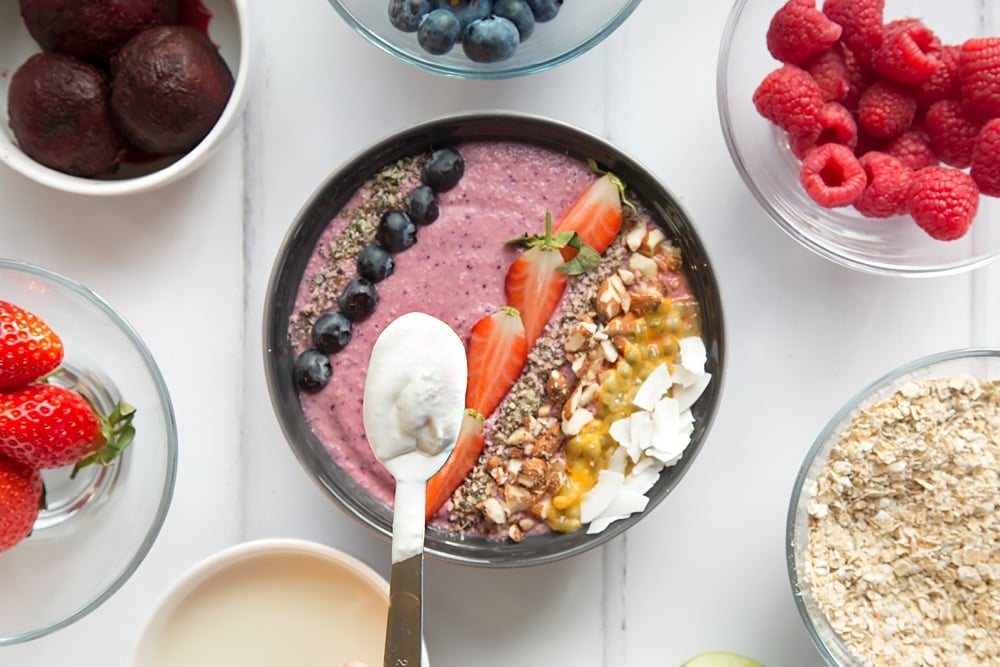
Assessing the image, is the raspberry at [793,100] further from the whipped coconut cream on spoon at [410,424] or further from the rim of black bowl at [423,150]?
the whipped coconut cream on spoon at [410,424]

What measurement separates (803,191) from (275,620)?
0.99m

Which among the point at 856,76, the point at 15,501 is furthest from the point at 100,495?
the point at 856,76

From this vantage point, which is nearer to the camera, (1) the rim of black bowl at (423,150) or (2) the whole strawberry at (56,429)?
(2) the whole strawberry at (56,429)

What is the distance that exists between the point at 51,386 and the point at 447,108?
0.68m

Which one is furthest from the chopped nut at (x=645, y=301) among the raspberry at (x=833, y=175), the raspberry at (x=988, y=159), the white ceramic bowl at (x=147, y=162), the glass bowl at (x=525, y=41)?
the white ceramic bowl at (x=147, y=162)

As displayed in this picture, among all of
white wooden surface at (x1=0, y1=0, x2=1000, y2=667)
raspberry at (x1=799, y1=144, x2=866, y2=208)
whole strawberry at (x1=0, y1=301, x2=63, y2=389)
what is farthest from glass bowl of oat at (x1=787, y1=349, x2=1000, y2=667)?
whole strawberry at (x1=0, y1=301, x2=63, y2=389)

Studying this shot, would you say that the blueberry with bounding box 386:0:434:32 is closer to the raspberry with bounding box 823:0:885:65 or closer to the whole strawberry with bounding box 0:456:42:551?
the raspberry with bounding box 823:0:885:65

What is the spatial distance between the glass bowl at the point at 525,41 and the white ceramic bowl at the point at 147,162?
0.57ft

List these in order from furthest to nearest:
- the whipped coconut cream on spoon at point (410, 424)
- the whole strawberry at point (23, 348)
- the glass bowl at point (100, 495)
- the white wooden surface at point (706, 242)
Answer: the white wooden surface at point (706, 242)
the glass bowl at point (100, 495)
the whole strawberry at point (23, 348)
the whipped coconut cream on spoon at point (410, 424)

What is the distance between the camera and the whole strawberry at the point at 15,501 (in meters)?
1.24

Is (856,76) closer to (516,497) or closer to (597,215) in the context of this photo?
(597,215)

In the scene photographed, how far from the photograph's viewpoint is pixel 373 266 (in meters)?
1.35

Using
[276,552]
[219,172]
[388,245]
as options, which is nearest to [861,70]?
[388,245]

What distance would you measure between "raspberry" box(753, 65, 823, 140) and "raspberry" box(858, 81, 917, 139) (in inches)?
2.9
